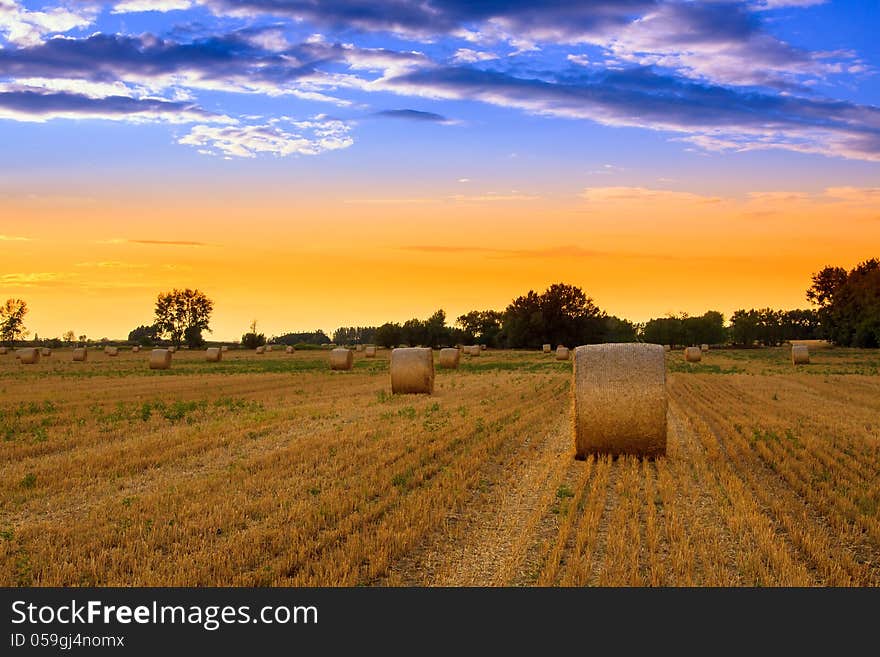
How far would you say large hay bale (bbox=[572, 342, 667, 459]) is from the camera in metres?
14.7

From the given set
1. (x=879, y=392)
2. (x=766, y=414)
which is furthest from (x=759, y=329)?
(x=766, y=414)

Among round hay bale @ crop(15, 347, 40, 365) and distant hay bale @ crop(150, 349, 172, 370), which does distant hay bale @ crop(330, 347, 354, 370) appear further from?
round hay bale @ crop(15, 347, 40, 365)

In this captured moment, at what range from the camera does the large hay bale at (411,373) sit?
27.8 metres

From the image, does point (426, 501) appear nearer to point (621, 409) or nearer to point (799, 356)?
point (621, 409)

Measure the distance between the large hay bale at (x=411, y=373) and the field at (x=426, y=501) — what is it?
6.52 meters

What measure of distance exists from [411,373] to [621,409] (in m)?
13.5

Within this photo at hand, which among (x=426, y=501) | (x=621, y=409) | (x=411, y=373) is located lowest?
(x=426, y=501)

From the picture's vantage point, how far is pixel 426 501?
34.7ft

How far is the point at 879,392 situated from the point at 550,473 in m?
22.0

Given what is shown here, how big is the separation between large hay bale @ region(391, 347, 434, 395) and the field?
6517 millimetres

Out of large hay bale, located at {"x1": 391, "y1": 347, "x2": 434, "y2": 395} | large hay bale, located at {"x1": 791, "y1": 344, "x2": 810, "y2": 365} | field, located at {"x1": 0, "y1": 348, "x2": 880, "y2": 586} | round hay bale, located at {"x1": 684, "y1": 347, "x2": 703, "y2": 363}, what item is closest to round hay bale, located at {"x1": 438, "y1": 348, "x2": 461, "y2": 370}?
round hay bale, located at {"x1": 684, "y1": 347, "x2": 703, "y2": 363}

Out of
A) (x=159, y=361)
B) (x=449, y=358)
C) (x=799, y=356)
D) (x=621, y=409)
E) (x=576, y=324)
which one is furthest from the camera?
(x=576, y=324)

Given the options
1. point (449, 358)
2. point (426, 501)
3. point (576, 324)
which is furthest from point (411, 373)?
point (576, 324)
